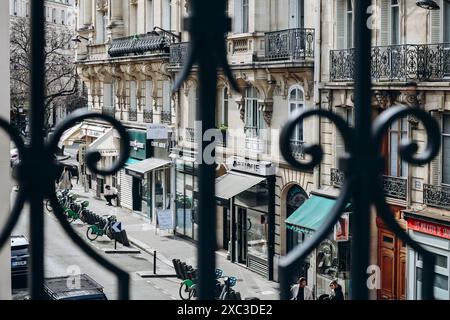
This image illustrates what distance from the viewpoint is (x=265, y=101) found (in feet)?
74.5

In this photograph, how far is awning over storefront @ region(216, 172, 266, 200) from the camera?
900 inches

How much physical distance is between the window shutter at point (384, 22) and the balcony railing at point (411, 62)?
0.28 m

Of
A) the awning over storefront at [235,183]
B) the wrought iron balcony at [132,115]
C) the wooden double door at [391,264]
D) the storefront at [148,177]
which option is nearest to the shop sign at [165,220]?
the storefront at [148,177]

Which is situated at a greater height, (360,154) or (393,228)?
(360,154)

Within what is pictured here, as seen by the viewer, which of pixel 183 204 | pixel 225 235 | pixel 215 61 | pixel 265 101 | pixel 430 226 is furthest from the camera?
pixel 183 204

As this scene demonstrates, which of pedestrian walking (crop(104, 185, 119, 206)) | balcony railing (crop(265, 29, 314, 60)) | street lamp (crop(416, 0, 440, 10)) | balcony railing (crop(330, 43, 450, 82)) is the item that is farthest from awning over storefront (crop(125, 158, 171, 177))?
street lamp (crop(416, 0, 440, 10))

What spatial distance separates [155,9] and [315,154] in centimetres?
2848

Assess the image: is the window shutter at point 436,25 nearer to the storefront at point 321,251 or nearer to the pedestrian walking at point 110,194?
the storefront at point 321,251

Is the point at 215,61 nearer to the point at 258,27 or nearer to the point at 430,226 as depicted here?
the point at 430,226

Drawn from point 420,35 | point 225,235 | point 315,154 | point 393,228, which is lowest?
point 225,235

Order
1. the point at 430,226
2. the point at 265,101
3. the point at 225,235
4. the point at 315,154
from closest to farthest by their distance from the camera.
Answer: the point at 315,154 < the point at 430,226 < the point at 265,101 < the point at 225,235

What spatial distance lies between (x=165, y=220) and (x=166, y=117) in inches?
185
